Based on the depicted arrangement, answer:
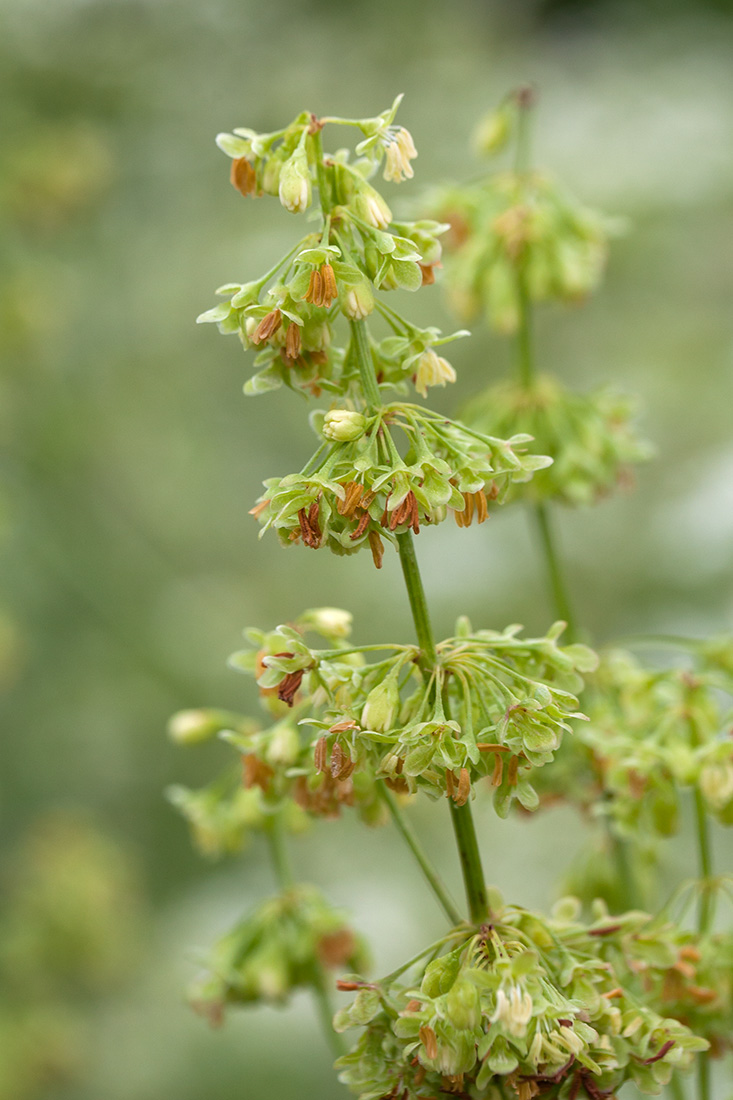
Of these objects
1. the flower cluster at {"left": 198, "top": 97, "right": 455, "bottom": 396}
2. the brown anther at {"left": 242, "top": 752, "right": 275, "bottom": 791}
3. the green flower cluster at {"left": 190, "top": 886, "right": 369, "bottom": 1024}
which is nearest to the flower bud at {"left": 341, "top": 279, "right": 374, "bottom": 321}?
the flower cluster at {"left": 198, "top": 97, "right": 455, "bottom": 396}

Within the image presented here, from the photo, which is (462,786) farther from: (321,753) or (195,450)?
(195,450)

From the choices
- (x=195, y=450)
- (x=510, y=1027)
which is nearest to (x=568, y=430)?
(x=510, y=1027)

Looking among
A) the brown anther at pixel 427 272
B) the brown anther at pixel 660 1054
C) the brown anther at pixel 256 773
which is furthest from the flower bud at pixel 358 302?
the brown anther at pixel 660 1054

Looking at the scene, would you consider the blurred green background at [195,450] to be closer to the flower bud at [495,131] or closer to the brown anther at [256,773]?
the flower bud at [495,131]

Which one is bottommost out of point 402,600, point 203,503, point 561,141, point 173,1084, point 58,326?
point 173,1084

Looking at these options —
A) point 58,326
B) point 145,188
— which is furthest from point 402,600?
point 145,188

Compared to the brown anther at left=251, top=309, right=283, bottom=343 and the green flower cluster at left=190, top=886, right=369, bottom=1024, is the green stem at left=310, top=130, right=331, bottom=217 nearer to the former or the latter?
the brown anther at left=251, top=309, right=283, bottom=343

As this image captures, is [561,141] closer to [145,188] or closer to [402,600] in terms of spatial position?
[145,188]
